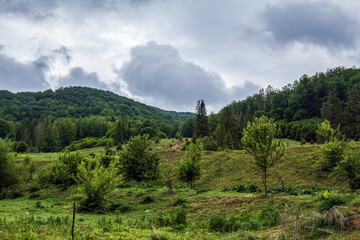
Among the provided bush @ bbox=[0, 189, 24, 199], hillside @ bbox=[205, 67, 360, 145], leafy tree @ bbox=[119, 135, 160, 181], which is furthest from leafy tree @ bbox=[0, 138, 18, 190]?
hillside @ bbox=[205, 67, 360, 145]

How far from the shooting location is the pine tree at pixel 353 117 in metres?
56.7

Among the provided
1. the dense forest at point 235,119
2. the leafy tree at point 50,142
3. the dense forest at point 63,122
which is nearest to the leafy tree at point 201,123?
the dense forest at point 235,119

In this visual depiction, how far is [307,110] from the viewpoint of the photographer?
93312 millimetres

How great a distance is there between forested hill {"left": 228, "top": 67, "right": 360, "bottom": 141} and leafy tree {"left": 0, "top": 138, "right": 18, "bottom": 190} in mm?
59138

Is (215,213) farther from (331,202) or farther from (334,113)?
(334,113)

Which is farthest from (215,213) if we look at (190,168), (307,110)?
(307,110)

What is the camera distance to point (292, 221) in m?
11.6

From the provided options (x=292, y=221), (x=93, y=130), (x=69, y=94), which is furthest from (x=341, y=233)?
(x=69, y=94)

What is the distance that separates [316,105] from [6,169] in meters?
98.5

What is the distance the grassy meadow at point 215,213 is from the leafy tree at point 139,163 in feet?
4.50

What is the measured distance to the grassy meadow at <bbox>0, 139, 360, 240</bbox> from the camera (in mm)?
10516

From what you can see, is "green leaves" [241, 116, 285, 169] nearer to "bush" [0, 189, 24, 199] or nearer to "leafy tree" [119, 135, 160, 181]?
"leafy tree" [119, 135, 160, 181]

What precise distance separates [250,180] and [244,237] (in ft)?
68.7

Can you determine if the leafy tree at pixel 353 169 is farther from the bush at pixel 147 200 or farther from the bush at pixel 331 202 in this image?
the bush at pixel 147 200
